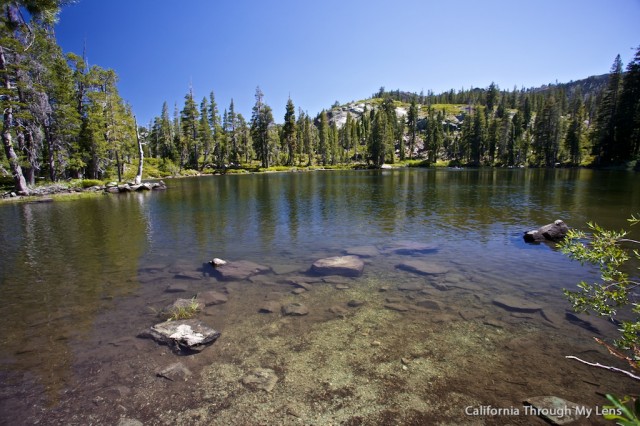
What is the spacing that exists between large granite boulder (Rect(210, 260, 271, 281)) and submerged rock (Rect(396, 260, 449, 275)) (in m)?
6.36

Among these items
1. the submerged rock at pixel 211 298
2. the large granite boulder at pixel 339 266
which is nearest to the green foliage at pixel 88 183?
the submerged rock at pixel 211 298

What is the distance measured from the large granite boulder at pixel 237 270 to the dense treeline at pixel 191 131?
14485 millimetres

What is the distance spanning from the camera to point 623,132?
258ft

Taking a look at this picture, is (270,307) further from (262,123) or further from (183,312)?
(262,123)

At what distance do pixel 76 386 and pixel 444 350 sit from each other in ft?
28.1

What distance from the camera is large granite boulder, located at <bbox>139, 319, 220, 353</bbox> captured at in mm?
8086

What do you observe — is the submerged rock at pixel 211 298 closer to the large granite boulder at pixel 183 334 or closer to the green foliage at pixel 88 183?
the large granite boulder at pixel 183 334

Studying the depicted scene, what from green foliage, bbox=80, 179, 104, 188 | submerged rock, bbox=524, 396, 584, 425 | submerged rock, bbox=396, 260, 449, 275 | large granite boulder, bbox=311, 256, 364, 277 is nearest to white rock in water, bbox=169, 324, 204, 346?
large granite boulder, bbox=311, 256, 364, 277

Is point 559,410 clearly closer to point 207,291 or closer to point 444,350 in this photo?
point 444,350

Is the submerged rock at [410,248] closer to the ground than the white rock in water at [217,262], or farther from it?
closer to the ground

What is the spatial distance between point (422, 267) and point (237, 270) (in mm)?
8382

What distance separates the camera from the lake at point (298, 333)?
20.4 ft

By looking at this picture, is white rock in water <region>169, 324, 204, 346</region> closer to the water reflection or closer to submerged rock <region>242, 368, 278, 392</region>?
submerged rock <region>242, 368, 278, 392</region>

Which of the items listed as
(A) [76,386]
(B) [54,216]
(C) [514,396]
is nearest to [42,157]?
(B) [54,216]
